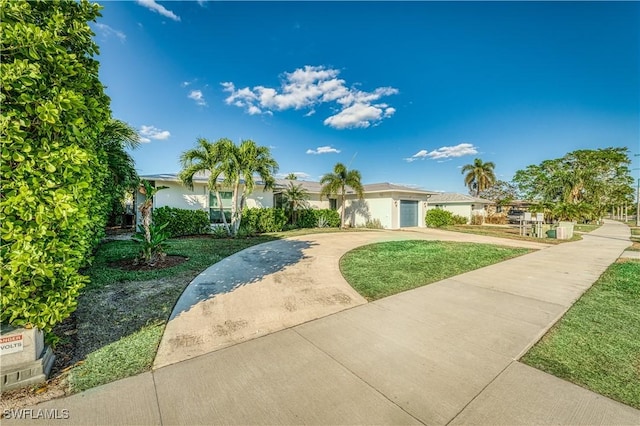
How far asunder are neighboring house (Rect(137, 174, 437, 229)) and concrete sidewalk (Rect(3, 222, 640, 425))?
12032 mm

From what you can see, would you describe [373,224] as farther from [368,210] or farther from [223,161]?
[223,161]

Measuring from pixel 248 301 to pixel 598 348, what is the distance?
16.8ft

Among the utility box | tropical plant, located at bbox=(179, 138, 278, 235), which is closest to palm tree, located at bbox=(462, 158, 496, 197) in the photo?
tropical plant, located at bbox=(179, 138, 278, 235)

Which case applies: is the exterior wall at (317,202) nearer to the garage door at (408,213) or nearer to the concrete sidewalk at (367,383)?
the garage door at (408,213)

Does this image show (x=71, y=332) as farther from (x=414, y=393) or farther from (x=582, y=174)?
(x=582, y=174)

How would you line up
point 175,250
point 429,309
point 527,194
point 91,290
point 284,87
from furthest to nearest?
point 527,194
point 284,87
point 175,250
point 91,290
point 429,309

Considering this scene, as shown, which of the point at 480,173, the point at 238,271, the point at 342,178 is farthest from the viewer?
the point at 480,173

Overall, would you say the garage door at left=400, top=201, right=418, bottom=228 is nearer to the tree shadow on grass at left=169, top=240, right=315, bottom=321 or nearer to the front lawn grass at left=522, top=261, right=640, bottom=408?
the tree shadow on grass at left=169, top=240, right=315, bottom=321

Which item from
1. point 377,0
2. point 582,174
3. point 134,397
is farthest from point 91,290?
point 582,174

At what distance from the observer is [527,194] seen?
137ft

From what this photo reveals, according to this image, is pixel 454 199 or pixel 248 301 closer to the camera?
pixel 248 301

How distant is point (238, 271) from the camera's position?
21.7 ft

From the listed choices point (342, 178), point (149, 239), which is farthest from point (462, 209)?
point (149, 239)

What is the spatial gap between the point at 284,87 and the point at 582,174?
42.3 m
